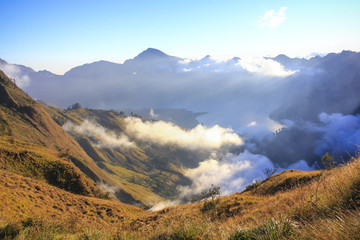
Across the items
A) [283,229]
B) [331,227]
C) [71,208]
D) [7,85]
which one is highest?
[7,85]

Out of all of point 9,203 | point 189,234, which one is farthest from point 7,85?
point 189,234

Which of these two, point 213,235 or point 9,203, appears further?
point 9,203

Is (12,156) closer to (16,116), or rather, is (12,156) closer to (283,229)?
(283,229)

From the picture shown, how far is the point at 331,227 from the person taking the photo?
4582mm

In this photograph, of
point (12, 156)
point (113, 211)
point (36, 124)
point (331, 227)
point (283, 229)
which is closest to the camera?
point (331, 227)

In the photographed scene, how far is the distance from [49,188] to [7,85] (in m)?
222

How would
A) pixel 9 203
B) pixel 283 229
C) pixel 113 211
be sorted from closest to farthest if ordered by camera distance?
pixel 283 229 < pixel 9 203 < pixel 113 211

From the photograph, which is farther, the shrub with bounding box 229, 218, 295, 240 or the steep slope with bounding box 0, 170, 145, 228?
the steep slope with bounding box 0, 170, 145, 228

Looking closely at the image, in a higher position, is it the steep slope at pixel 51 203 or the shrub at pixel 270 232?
the shrub at pixel 270 232

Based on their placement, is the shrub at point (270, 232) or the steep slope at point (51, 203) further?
the steep slope at point (51, 203)

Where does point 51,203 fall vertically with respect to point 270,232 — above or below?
below

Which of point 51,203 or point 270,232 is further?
point 51,203

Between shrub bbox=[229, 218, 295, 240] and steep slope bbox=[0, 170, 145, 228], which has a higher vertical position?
shrub bbox=[229, 218, 295, 240]

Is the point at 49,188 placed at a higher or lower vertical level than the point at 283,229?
lower
